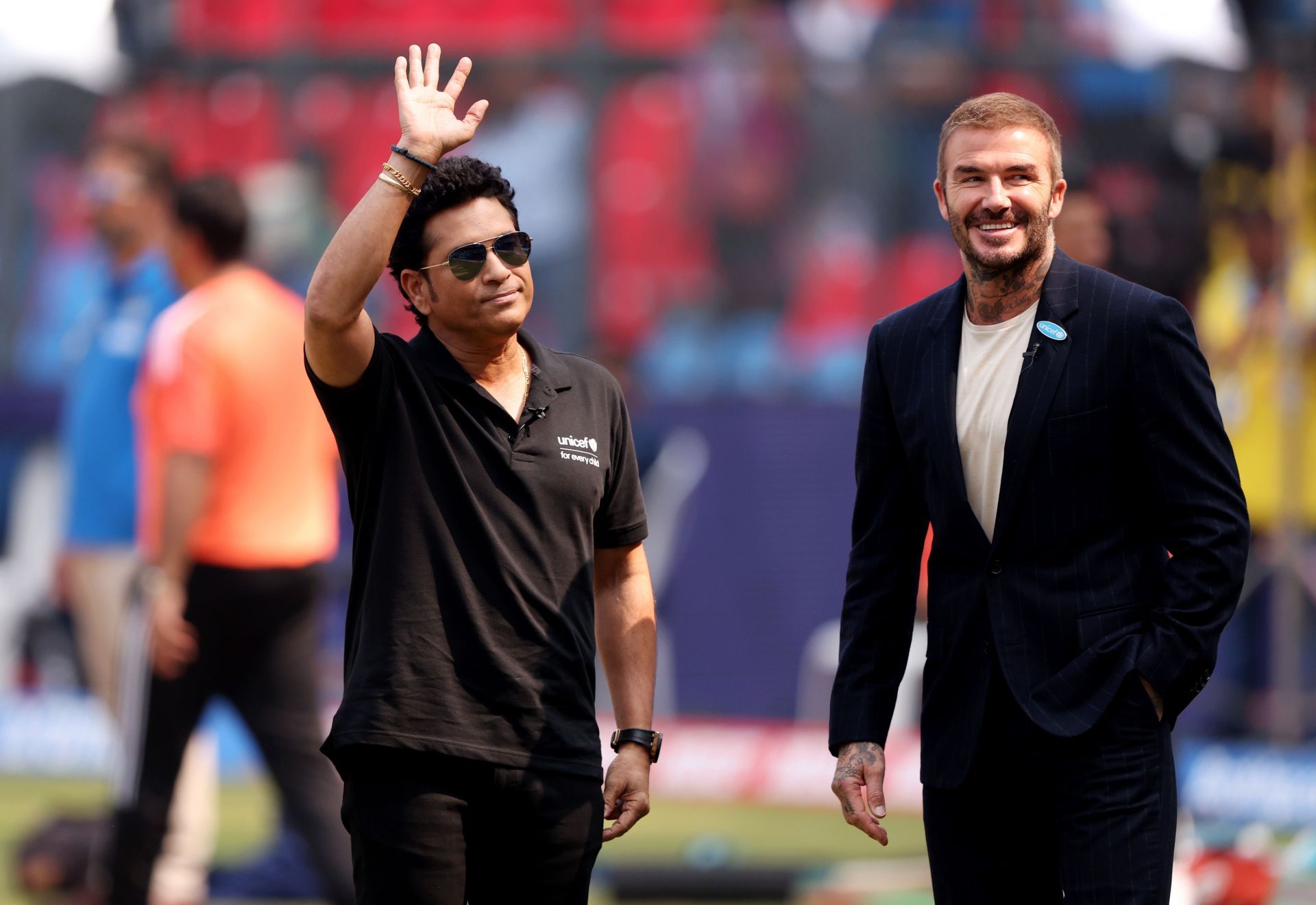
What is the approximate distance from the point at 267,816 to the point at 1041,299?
20.8ft

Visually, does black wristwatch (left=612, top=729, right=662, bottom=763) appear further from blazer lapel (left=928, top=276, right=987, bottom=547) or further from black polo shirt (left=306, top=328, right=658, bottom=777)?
blazer lapel (left=928, top=276, right=987, bottom=547)

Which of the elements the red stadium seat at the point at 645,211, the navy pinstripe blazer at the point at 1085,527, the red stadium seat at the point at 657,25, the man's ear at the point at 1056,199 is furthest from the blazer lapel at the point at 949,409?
the red stadium seat at the point at 657,25

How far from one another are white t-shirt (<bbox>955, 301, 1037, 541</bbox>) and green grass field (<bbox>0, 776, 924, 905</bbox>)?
386 centimetres

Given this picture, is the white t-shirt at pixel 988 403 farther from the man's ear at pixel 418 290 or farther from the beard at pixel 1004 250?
the man's ear at pixel 418 290

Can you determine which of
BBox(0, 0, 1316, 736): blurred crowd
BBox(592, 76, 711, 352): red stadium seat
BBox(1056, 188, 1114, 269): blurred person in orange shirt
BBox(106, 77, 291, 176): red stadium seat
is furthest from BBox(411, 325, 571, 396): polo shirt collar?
BBox(106, 77, 291, 176): red stadium seat

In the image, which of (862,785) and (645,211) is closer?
(862,785)

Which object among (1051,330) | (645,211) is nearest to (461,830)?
(1051,330)

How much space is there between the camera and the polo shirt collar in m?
3.54

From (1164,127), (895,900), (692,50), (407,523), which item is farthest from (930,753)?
(692,50)

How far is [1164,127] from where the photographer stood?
8.98 metres

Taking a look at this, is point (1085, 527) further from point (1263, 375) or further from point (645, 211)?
point (645, 211)

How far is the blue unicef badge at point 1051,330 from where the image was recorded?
3381 millimetres

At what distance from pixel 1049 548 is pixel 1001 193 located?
26.2 inches

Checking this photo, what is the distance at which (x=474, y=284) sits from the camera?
11.5 ft
